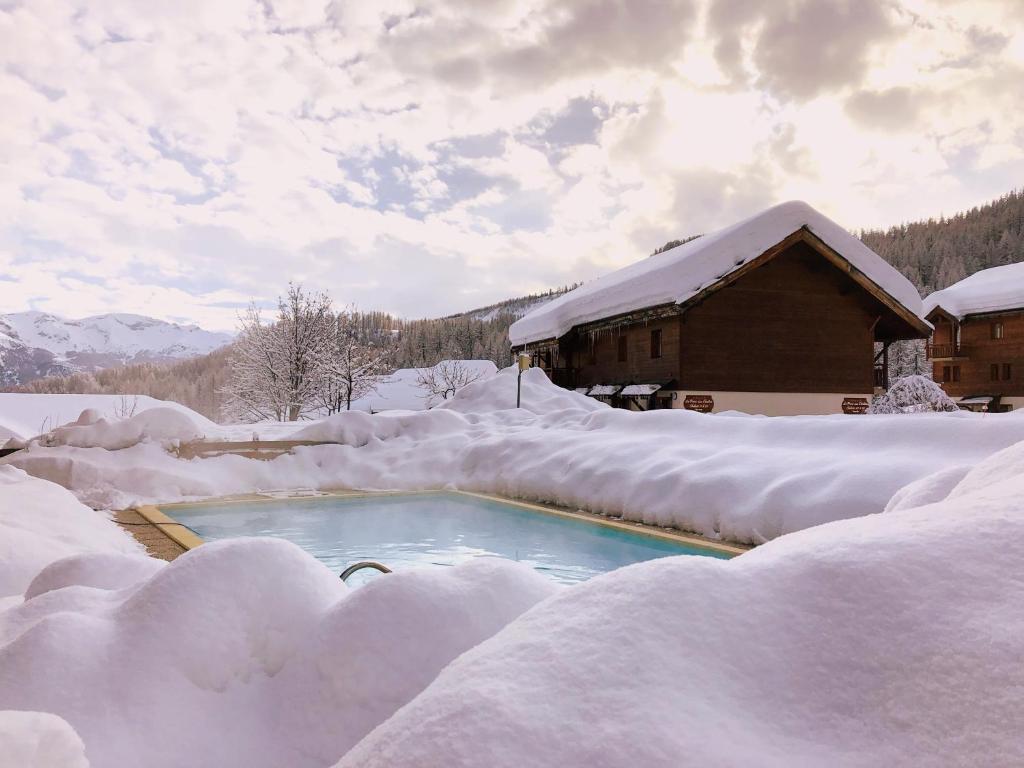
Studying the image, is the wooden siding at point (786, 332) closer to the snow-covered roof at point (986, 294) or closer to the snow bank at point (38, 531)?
the snow-covered roof at point (986, 294)

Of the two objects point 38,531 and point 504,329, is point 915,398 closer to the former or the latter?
point 38,531

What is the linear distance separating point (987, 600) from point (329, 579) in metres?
1.77

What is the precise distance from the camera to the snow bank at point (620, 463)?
580 centimetres

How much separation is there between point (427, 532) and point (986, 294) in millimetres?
32301

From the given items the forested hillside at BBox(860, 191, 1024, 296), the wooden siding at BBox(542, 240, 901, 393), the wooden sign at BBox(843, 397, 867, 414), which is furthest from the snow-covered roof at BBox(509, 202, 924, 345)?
the forested hillside at BBox(860, 191, 1024, 296)

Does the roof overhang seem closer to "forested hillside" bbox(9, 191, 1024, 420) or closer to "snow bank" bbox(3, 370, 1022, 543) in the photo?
"snow bank" bbox(3, 370, 1022, 543)

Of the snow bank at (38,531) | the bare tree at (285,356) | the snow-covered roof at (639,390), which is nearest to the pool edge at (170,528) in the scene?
the snow bank at (38,531)

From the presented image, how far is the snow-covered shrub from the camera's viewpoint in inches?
601

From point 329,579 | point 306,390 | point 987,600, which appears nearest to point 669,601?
point 987,600

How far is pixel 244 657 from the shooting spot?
1.79m

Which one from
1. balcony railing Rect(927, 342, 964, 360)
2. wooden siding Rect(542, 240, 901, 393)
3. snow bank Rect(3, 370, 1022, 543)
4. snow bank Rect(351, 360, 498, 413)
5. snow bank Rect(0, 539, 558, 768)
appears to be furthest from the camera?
snow bank Rect(351, 360, 498, 413)

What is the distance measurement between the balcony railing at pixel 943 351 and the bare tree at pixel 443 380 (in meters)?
30.4

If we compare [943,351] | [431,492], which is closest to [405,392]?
[943,351]

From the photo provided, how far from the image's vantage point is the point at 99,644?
5.66 ft
